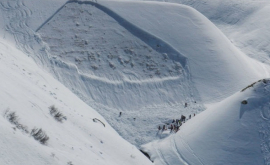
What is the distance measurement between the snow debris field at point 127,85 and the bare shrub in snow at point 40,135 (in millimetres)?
35

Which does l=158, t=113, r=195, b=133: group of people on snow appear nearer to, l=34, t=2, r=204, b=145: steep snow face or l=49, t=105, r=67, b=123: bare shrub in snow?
l=34, t=2, r=204, b=145: steep snow face

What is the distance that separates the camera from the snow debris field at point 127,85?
1152 cm

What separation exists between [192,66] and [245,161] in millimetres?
10109

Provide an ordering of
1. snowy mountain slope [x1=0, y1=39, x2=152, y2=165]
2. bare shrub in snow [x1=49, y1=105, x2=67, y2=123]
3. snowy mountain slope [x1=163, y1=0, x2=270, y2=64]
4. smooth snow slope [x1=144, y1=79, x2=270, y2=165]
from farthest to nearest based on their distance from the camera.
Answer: snowy mountain slope [x1=163, y1=0, x2=270, y2=64] → smooth snow slope [x1=144, y1=79, x2=270, y2=165] → bare shrub in snow [x1=49, y1=105, x2=67, y2=123] → snowy mountain slope [x1=0, y1=39, x2=152, y2=165]

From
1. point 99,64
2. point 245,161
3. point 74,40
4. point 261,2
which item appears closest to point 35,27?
point 74,40

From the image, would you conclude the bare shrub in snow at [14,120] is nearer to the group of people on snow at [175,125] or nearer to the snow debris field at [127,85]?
the snow debris field at [127,85]

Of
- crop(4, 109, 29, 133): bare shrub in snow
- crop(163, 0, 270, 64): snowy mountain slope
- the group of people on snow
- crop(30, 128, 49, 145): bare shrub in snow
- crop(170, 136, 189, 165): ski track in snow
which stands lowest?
crop(163, 0, 270, 64): snowy mountain slope

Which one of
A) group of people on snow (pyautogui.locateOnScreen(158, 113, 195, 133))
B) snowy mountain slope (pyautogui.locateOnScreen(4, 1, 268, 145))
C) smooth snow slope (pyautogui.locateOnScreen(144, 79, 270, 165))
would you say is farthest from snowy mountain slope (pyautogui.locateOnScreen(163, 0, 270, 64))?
smooth snow slope (pyautogui.locateOnScreen(144, 79, 270, 165))

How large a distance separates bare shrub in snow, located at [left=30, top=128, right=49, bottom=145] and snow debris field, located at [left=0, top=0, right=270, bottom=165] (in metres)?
Answer: 0.03

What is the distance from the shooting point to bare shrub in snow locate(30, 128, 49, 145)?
9.35 metres

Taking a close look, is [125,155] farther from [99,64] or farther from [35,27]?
[35,27]

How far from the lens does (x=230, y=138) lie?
16016mm

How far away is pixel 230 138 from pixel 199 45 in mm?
11128

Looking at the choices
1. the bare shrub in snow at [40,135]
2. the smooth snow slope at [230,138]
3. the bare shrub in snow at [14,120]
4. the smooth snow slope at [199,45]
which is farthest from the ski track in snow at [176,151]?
the bare shrub in snow at [14,120]
